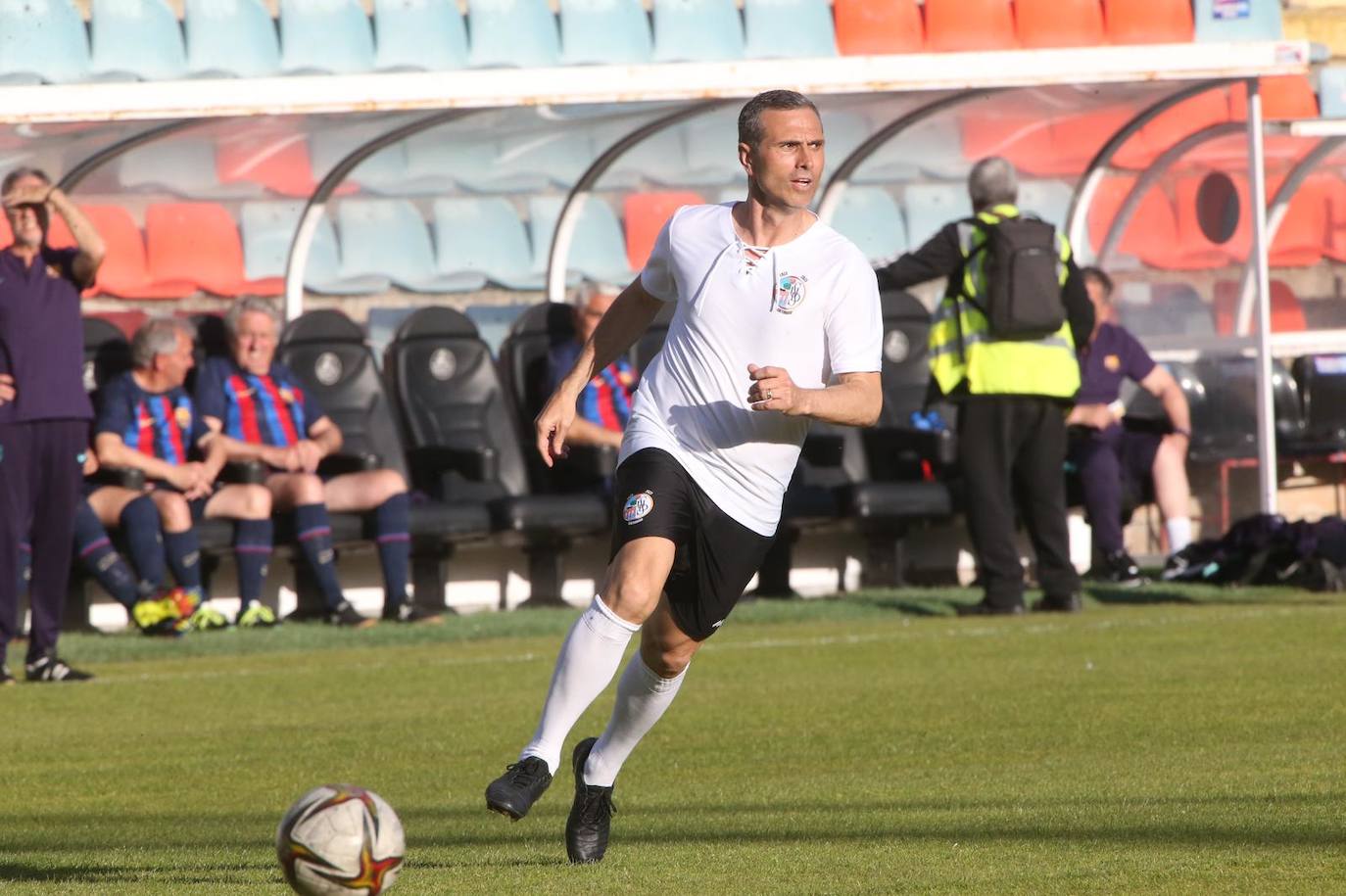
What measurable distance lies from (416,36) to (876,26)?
344cm

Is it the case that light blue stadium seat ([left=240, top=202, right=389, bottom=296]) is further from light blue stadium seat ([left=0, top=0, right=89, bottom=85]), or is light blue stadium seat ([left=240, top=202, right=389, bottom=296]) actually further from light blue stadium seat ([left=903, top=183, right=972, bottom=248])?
light blue stadium seat ([left=903, top=183, right=972, bottom=248])

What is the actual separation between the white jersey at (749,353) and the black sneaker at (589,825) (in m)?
0.75

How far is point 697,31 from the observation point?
16.7 metres

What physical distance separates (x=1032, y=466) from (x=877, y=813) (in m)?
6.82

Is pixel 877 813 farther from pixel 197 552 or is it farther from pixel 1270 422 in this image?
pixel 1270 422

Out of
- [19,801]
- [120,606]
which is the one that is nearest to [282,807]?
[19,801]

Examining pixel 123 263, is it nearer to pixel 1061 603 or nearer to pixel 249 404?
pixel 249 404

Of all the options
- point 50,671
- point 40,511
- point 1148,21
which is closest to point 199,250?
point 40,511

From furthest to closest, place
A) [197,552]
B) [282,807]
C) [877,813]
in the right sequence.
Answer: [197,552] < [282,807] < [877,813]

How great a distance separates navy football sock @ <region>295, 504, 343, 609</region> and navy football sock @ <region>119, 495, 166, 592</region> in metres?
0.81

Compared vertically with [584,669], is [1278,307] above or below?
above

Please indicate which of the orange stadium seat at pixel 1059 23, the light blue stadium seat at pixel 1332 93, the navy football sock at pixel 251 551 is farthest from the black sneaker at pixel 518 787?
the light blue stadium seat at pixel 1332 93

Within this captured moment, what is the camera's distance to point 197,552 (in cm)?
1271

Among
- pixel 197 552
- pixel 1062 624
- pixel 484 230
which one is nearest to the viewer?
pixel 1062 624
